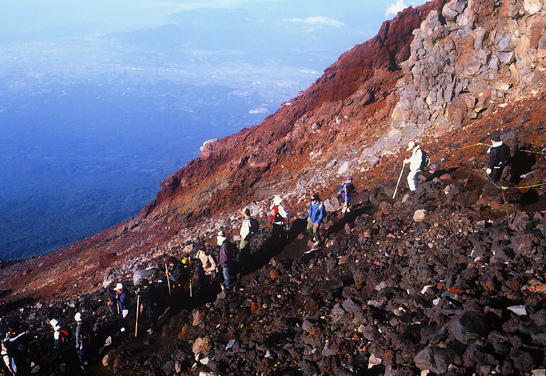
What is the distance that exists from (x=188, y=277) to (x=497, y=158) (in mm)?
7603

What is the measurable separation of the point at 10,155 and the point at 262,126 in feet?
362

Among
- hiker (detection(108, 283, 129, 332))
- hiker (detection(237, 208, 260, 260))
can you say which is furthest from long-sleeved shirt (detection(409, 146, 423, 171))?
hiker (detection(108, 283, 129, 332))

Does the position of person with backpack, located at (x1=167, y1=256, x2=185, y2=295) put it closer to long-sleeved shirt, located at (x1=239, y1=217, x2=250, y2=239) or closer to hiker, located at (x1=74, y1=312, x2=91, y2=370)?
long-sleeved shirt, located at (x1=239, y1=217, x2=250, y2=239)

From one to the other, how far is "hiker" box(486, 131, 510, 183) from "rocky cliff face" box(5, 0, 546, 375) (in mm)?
488

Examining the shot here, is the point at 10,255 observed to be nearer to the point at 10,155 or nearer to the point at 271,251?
the point at 271,251

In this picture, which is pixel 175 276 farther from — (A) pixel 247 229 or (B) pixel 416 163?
(B) pixel 416 163

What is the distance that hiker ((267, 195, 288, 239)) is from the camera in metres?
8.52

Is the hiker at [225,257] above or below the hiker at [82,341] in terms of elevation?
above

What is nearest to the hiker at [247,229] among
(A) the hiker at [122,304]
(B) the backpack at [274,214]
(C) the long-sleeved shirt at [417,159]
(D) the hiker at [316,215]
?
(B) the backpack at [274,214]

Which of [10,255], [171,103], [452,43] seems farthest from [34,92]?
[452,43]

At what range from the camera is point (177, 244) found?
1406 centimetres

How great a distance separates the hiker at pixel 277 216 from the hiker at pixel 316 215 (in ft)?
2.20

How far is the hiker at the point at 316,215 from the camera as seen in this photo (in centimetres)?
805

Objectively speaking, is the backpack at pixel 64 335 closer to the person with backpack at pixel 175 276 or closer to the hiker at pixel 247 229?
the person with backpack at pixel 175 276
